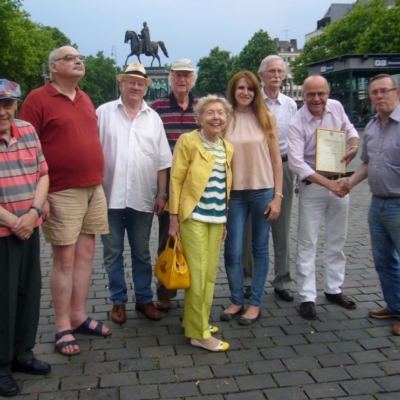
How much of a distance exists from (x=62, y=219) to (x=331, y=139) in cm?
241

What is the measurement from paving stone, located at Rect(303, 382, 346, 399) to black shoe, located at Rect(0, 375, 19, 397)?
188 centimetres

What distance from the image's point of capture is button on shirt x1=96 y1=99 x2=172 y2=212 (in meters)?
4.61

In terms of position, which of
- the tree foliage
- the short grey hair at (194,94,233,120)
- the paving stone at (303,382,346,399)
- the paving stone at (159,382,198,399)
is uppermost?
the tree foliage

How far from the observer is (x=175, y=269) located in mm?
4184

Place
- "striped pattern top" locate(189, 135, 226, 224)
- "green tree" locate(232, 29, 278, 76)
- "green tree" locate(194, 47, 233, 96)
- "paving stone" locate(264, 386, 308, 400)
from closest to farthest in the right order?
"paving stone" locate(264, 386, 308, 400)
"striped pattern top" locate(189, 135, 226, 224)
"green tree" locate(232, 29, 278, 76)
"green tree" locate(194, 47, 233, 96)

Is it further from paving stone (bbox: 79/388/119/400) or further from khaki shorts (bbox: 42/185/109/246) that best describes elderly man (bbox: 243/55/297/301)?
paving stone (bbox: 79/388/119/400)

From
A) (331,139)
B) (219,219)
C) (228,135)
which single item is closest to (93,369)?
(219,219)

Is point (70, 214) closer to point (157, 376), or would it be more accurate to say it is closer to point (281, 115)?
point (157, 376)

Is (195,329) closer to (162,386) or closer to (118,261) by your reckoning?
(162,386)

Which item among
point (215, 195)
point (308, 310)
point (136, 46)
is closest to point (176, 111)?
point (215, 195)

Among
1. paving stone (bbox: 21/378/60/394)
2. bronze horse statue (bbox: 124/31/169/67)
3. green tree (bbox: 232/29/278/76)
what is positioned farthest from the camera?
green tree (bbox: 232/29/278/76)

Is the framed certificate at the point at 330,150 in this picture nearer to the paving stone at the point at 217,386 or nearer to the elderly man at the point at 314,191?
the elderly man at the point at 314,191

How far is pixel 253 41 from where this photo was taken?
74375 millimetres

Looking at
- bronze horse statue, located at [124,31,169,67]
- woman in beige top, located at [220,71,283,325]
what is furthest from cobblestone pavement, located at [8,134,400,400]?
bronze horse statue, located at [124,31,169,67]
